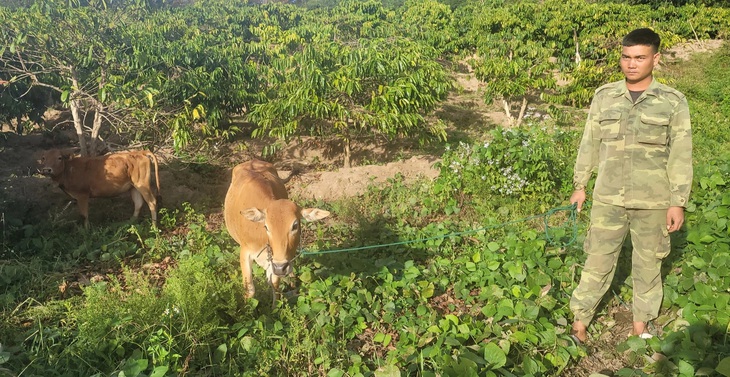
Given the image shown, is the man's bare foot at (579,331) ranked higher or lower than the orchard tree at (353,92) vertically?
lower

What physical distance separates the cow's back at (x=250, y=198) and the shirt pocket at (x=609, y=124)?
2.73 m

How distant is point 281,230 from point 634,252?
268 centimetres

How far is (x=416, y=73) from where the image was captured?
7586mm

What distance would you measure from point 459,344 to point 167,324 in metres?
2.20

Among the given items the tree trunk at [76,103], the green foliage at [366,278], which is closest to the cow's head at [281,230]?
the green foliage at [366,278]

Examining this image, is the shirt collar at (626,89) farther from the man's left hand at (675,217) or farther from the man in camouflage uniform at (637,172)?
the man's left hand at (675,217)

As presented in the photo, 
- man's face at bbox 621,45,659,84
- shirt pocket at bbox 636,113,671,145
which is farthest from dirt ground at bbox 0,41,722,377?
man's face at bbox 621,45,659,84

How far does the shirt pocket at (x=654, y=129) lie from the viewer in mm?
2789

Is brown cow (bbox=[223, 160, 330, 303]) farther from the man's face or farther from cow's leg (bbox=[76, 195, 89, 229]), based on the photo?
cow's leg (bbox=[76, 195, 89, 229])

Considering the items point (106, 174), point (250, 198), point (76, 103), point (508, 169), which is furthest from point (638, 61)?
point (76, 103)

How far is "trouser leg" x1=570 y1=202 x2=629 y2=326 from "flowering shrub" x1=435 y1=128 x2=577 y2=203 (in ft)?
8.84

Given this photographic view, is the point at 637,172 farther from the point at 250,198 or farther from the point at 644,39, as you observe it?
the point at 250,198

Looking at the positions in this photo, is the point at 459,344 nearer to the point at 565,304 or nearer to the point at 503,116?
the point at 565,304

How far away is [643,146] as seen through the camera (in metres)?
2.90
